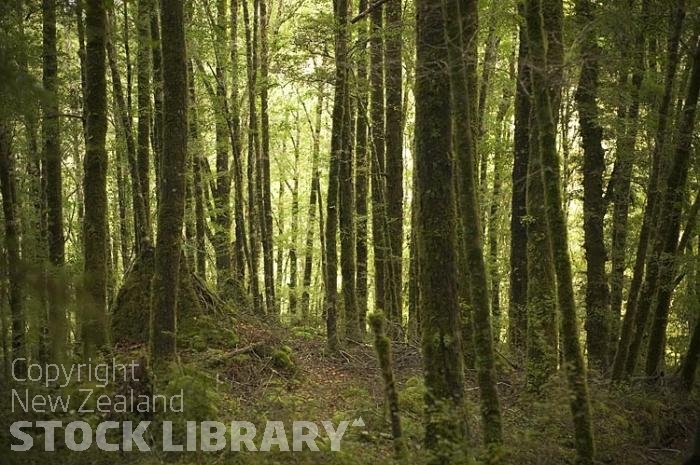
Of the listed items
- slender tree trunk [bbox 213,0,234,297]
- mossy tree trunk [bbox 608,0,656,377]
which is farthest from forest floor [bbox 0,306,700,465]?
slender tree trunk [bbox 213,0,234,297]

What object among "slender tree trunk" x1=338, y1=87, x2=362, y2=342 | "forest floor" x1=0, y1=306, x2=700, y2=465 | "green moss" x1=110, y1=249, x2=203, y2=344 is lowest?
"forest floor" x1=0, y1=306, x2=700, y2=465

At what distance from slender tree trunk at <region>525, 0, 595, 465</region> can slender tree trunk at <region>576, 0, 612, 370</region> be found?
531 cm

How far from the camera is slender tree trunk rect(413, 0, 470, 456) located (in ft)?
23.1

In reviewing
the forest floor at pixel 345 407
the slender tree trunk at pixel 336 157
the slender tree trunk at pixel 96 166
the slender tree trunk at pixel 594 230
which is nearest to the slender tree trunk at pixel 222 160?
the slender tree trunk at pixel 336 157

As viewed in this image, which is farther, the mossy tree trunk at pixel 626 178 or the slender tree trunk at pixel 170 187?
the mossy tree trunk at pixel 626 178

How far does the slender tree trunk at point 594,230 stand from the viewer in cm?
1270

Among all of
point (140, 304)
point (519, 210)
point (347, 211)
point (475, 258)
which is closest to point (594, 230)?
point (519, 210)

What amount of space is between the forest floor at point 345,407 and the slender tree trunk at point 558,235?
88 cm

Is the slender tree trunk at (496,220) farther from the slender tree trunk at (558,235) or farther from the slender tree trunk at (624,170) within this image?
the slender tree trunk at (558,235)

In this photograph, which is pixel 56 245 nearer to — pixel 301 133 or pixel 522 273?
pixel 522 273

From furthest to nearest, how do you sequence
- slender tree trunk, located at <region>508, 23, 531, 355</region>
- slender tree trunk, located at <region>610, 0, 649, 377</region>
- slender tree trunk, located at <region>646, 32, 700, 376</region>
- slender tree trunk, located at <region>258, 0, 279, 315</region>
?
slender tree trunk, located at <region>258, 0, 279, 315</region> → slender tree trunk, located at <region>508, 23, 531, 355</region> → slender tree trunk, located at <region>610, 0, 649, 377</region> → slender tree trunk, located at <region>646, 32, 700, 376</region>

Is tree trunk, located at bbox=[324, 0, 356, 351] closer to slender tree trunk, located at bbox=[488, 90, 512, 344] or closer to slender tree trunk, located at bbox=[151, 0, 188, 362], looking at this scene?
slender tree trunk, located at bbox=[151, 0, 188, 362]

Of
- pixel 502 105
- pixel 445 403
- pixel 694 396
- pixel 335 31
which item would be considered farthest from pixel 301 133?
pixel 445 403

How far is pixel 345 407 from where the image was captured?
9.85 meters
